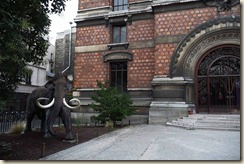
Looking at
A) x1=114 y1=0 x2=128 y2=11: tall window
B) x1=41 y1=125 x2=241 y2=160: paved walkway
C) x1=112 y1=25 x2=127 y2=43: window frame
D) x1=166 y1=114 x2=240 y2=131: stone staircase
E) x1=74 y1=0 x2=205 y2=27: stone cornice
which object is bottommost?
x1=41 y1=125 x2=241 y2=160: paved walkway

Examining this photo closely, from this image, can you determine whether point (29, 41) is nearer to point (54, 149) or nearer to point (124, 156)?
point (54, 149)

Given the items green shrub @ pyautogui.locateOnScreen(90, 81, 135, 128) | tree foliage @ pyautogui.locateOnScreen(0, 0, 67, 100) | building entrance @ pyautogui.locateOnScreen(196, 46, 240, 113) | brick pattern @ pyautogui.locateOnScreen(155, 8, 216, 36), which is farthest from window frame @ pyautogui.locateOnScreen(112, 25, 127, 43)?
tree foliage @ pyautogui.locateOnScreen(0, 0, 67, 100)

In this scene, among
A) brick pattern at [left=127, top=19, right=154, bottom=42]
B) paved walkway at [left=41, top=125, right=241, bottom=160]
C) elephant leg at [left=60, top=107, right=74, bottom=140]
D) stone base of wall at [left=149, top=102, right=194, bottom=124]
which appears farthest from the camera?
brick pattern at [left=127, top=19, right=154, bottom=42]

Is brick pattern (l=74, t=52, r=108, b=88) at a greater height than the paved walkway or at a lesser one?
greater

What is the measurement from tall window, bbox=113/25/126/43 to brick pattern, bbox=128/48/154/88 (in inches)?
63.3

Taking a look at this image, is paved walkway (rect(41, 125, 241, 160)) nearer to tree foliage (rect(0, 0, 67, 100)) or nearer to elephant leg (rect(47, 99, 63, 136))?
elephant leg (rect(47, 99, 63, 136))

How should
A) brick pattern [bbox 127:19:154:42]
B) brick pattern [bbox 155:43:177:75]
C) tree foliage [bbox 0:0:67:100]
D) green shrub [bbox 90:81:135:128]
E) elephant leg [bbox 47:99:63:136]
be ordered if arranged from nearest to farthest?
tree foliage [bbox 0:0:67:100]
elephant leg [bbox 47:99:63:136]
green shrub [bbox 90:81:135:128]
brick pattern [bbox 155:43:177:75]
brick pattern [bbox 127:19:154:42]

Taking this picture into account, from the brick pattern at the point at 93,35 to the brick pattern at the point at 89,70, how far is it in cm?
88

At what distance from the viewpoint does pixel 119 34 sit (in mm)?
16344

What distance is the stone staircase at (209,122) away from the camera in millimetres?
10280

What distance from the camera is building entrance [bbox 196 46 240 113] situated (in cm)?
1245

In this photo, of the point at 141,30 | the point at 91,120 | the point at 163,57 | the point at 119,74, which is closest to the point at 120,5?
the point at 141,30

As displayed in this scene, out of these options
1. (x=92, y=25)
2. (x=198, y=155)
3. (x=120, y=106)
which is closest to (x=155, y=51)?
(x=120, y=106)

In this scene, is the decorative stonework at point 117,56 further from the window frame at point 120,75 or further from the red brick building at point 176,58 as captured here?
the window frame at point 120,75
